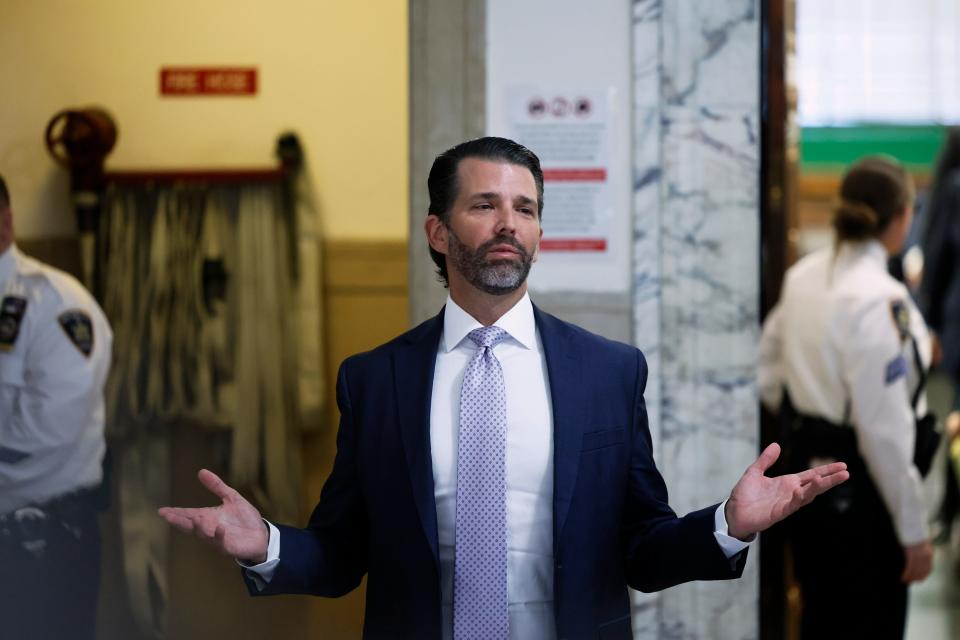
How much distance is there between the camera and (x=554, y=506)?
7.07ft

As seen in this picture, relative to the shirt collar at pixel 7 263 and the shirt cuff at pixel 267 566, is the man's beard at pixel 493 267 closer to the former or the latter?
the shirt cuff at pixel 267 566

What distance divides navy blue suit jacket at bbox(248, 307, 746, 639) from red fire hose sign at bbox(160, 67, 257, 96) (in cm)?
128

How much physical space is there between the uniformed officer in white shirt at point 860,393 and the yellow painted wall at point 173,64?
1.45 metres

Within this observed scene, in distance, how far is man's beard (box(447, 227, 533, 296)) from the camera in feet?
7.07

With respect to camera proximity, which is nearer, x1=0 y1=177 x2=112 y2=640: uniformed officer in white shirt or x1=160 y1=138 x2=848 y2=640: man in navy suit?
x1=160 y1=138 x2=848 y2=640: man in navy suit

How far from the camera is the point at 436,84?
334 cm

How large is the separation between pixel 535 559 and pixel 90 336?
Result: 1653mm

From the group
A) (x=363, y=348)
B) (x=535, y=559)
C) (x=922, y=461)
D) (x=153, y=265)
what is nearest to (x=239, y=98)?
(x=153, y=265)

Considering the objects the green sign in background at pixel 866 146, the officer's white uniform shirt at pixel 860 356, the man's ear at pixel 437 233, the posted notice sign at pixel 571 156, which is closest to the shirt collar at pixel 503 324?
the man's ear at pixel 437 233

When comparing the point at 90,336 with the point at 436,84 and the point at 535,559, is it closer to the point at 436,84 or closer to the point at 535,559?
the point at 436,84

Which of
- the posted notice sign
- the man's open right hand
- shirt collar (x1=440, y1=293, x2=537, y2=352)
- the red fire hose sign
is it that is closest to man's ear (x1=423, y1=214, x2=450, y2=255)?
shirt collar (x1=440, y1=293, x2=537, y2=352)

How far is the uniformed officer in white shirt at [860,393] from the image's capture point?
140 inches

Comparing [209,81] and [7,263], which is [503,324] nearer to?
[209,81]

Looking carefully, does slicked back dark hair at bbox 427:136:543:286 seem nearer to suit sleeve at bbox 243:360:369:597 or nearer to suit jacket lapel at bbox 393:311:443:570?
suit jacket lapel at bbox 393:311:443:570
